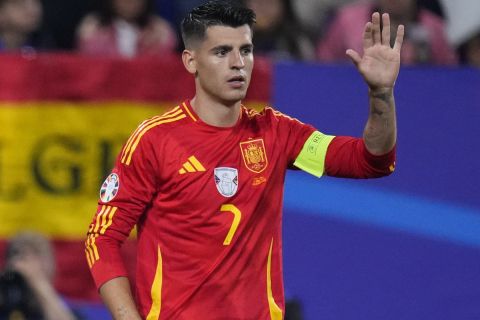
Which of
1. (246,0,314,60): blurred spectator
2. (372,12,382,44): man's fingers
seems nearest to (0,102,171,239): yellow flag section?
A: (246,0,314,60): blurred spectator

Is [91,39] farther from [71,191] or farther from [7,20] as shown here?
[71,191]

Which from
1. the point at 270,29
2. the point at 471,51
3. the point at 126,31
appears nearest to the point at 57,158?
the point at 126,31

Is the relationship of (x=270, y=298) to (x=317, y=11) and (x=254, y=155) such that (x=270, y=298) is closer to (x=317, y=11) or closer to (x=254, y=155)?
(x=254, y=155)

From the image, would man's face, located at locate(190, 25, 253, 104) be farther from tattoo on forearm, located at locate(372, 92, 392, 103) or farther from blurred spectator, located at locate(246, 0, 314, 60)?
blurred spectator, located at locate(246, 0, 314, 60)

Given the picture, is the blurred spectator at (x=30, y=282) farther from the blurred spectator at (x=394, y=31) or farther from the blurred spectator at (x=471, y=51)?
the blurred spectator at (x=471, y=51)

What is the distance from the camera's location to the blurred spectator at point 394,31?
7.71 metres

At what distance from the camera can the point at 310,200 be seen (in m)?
7.07

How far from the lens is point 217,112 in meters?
4.61

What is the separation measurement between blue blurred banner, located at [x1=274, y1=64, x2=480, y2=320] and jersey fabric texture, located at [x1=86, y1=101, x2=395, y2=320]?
8.19 ft

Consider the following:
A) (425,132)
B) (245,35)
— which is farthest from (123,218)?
(425,132)

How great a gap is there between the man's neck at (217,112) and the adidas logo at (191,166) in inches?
7.0

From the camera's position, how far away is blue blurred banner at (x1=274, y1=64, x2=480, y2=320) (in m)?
7.02

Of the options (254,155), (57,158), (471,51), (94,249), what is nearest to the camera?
Result: (94,249)

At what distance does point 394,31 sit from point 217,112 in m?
3.41
